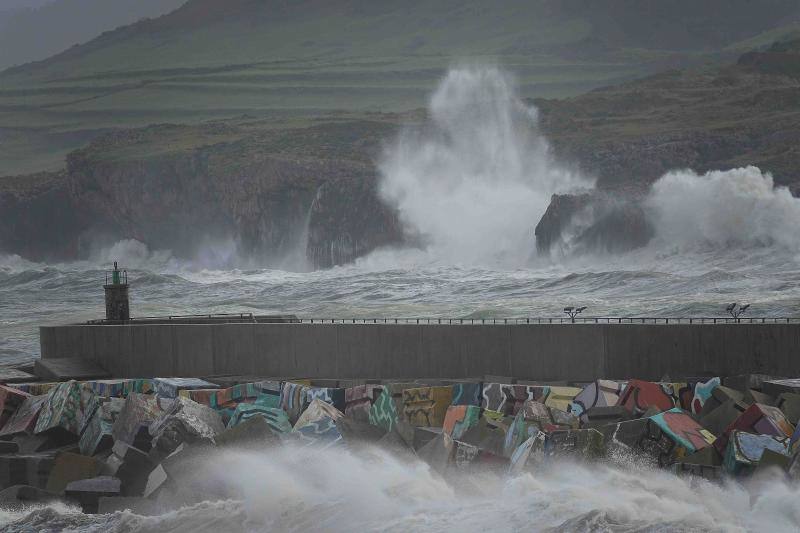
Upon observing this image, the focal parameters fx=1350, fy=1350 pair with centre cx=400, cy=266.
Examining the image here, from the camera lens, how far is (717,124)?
330 ft

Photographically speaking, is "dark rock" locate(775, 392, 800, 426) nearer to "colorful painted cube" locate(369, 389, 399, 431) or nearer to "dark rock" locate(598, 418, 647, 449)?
"dark rock" locate(598, 418, 647, 449)

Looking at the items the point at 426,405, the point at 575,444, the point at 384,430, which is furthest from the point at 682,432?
the point at 426,405

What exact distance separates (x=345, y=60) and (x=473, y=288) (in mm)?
108637

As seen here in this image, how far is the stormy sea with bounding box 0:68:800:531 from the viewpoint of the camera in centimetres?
1257

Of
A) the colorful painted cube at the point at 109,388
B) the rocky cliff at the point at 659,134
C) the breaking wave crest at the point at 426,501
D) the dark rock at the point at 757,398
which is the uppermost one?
the rocky cliff at the point at 659,134

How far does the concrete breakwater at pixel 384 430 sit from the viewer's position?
13.5 m

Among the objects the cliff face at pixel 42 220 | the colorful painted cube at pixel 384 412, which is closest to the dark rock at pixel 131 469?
the colorful painted cube at pixel 384 412

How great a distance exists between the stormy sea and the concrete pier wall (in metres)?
4.68

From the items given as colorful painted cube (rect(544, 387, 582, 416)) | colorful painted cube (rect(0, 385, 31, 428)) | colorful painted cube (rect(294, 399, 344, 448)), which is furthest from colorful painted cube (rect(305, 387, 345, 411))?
colorful painted cube (rect(0, 385, 31, 428))

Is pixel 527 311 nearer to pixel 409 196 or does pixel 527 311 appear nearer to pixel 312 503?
pixel 312 503

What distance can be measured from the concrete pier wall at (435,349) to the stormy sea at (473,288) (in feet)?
15.3

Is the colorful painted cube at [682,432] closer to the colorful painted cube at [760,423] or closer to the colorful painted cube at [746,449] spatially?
the colorful painted cube at [760,423]

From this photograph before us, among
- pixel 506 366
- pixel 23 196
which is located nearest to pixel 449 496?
pixel 506 366

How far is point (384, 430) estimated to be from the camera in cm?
1504
